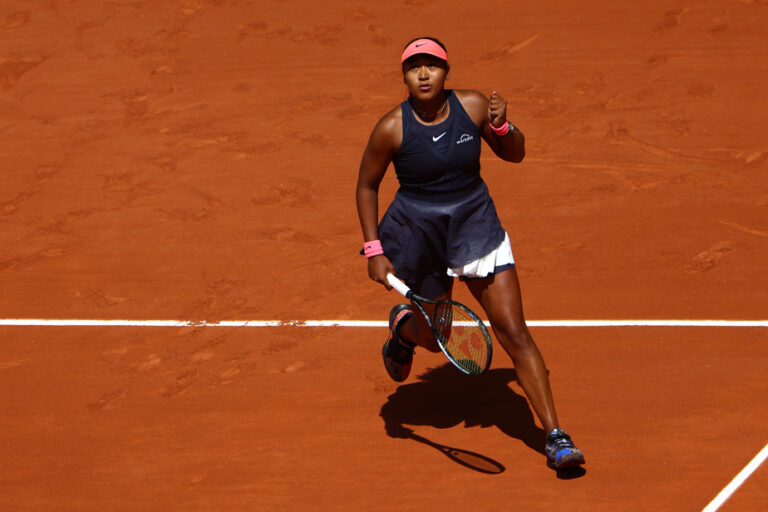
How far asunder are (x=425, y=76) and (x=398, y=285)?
1.09m

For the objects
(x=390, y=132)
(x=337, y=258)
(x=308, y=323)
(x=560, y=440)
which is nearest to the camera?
(x=560, y=440)

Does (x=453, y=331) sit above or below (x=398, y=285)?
below

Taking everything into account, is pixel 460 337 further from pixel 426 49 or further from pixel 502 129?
pixel 426 49

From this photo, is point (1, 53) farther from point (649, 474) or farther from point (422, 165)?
point (649, 474)

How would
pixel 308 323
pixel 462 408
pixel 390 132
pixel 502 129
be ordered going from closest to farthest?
pixel 502 129, pixel 390 132, pixel 462 408, pixel 308 323

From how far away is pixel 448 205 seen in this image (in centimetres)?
577

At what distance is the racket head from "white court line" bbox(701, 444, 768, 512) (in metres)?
1.33

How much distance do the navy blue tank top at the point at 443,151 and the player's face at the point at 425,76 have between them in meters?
0.13

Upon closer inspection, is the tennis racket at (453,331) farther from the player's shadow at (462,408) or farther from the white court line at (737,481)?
the white court line at (737,481)

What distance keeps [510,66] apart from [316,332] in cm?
475

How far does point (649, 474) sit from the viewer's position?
5.69m

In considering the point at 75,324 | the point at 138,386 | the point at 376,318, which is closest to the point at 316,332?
the point at 376,318
